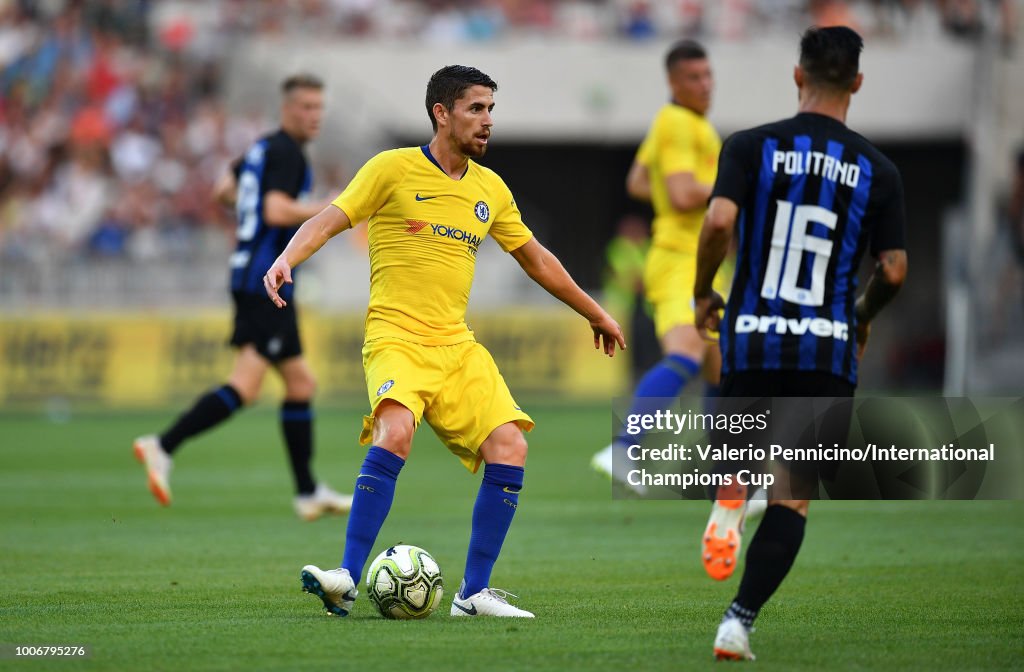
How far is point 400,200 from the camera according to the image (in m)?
6.70

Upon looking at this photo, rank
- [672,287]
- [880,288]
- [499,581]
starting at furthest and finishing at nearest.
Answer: [672,287]
[499,581]
[880,288]

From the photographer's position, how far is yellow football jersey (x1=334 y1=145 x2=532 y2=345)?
671 cm

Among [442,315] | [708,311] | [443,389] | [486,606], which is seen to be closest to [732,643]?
[708,311]

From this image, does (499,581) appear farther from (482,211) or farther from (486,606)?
(482,211)

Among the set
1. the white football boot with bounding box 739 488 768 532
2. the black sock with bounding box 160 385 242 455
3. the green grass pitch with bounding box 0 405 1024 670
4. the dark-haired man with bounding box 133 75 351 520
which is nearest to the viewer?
the green grass pitch with bounding box 0 405 1024 670

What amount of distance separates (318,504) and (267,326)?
3.82 feet

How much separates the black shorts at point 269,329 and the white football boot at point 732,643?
5.44 m

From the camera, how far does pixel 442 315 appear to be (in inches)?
269

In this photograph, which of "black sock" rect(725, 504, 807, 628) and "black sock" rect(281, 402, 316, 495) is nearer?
"black sock" rect(725, 504, 807, 628)

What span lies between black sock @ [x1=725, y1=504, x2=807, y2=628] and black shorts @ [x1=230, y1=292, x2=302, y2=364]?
5.38 metres

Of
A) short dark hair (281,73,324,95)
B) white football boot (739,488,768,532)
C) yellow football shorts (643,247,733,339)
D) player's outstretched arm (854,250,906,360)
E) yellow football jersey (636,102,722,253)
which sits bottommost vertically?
white football boot (739,488,768,532)

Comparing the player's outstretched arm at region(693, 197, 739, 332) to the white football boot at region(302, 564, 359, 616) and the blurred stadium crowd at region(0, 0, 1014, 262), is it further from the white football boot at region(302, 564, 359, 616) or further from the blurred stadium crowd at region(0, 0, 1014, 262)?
the blurred stadium crowd at region(0, 0, 1014, 262)

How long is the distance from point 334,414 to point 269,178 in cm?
1088

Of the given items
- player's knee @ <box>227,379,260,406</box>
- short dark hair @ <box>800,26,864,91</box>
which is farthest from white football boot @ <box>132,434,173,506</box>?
short dark hair @ <box>800,26,864,91</box>
